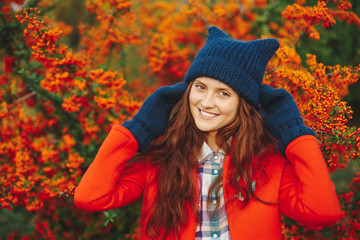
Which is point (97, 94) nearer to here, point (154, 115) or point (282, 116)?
point (154, 115)

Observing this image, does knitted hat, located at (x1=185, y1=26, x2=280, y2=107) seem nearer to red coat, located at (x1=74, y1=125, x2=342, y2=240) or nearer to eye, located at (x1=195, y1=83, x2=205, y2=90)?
eye, located at (x1=195, y1=83, x2=205, y2=90)

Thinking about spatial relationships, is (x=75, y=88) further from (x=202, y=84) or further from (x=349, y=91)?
(x=349, y=91)

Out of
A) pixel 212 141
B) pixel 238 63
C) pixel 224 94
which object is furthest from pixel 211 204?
pixel 238 63

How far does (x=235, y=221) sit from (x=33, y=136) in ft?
6.46

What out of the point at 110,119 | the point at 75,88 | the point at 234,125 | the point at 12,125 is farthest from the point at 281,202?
the point at 12,125

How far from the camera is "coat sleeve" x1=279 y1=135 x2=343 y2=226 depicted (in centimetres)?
144

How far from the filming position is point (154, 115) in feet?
6.25

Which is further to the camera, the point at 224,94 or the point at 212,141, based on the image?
the point at 212,141

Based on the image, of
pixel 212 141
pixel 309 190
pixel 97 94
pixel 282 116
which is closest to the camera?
pixel 309 190

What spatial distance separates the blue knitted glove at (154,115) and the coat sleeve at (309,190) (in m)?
0.83

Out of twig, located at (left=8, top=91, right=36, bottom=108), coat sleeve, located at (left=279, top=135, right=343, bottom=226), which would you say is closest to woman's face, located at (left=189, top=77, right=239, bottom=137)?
coat sleeve, located at (left=279, top=135, right=343, bottom=226)

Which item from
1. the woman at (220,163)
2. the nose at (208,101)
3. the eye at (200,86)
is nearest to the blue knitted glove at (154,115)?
the woman at (220,163)

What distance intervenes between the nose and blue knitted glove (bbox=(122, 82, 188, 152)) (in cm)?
32

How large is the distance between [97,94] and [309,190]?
1.83 meters
